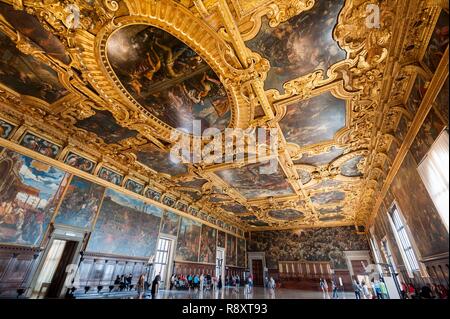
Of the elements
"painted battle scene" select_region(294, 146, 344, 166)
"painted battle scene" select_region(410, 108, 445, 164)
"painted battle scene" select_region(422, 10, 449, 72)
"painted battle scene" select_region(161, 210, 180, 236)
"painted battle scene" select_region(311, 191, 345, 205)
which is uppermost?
"painted battle scene" select_region(311, 191, 345, 205)

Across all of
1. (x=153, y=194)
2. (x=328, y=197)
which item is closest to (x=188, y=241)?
(x=153, y=194)

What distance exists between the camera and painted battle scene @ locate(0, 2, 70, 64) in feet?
13.3

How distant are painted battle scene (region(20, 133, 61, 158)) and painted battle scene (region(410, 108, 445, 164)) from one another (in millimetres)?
10424

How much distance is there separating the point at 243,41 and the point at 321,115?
3.77m

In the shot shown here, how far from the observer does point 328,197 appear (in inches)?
559

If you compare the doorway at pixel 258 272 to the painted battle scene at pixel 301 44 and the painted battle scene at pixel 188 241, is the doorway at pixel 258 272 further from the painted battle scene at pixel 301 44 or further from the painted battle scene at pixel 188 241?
the painted battle scene at pixel 301 44

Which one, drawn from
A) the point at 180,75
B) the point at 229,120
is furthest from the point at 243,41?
the point at 229,120

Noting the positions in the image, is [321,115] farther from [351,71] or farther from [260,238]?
[260,238]

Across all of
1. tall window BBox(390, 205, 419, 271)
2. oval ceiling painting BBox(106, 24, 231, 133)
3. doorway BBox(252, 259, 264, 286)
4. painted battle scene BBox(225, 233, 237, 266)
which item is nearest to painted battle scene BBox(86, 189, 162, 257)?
oval ceiling painting BBox(106, 24, 231, 133)

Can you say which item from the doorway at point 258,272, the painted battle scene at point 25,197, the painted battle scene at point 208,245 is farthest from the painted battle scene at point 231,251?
the painted battle scene at point 25,197

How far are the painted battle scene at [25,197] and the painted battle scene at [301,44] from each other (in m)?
8.24

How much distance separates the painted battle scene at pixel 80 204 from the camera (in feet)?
25.5

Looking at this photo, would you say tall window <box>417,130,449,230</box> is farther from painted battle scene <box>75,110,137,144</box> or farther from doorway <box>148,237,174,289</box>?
doorway <box>148,237,174,289</box>

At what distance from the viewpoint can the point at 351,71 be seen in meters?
5.11
